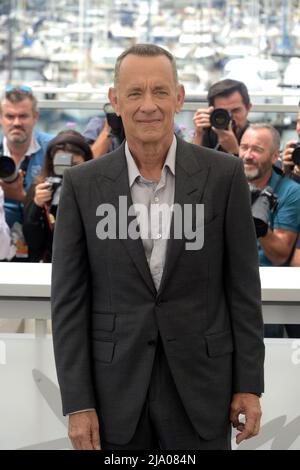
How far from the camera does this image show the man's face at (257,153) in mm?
4402

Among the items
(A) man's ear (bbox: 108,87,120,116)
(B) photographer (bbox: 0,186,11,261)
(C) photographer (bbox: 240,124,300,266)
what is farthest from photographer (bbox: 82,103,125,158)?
(A) man's ear (bbox: 108,87,120,116)

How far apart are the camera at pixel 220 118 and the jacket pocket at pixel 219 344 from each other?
281cm

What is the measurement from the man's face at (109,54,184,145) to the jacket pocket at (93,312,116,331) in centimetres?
40

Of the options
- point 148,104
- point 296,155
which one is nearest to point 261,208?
point 296,155

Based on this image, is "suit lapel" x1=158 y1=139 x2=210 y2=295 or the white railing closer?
"suit lapel" x1=158 y1=139 x2=210 y2=295

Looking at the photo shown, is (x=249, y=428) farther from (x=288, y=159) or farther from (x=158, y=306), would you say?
(x=288, y=159)

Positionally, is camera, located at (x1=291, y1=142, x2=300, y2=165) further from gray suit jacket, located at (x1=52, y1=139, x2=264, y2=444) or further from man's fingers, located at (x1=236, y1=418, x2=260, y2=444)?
man's fingers, located at (x1=236, y1=418, x2=260, y2=444)

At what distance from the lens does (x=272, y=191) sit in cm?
396

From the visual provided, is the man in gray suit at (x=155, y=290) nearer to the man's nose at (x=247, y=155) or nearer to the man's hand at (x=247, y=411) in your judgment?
the man's hand at (x=247, y=411)

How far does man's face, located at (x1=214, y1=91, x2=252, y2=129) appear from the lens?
526cm

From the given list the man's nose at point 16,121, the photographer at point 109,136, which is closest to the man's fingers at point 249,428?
the photographer at point 109,136

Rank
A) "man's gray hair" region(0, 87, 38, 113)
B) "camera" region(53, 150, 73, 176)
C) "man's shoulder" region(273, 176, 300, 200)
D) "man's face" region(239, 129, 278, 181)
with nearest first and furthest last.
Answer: "man's shoulder" region(273, 176, 300, 200) < "camera" region(53, 150, 73, 176) < "man's face" region(239, 129, 278, 181) < "man's gray hair" region(0, 87, 38, 113)

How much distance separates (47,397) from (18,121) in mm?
2634
